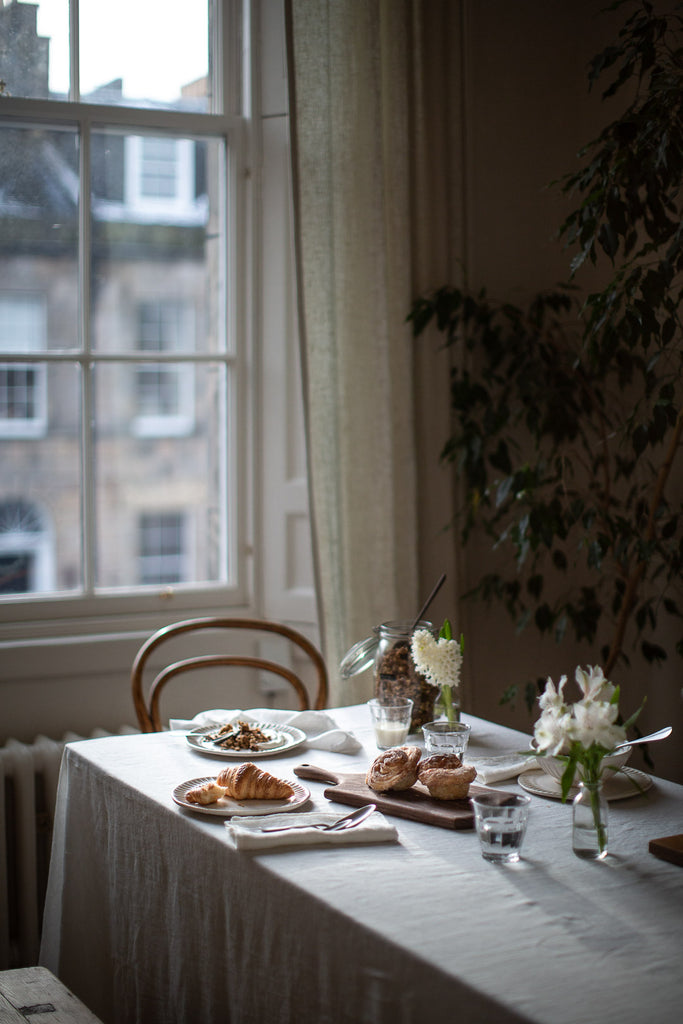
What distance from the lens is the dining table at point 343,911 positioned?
1.13 m

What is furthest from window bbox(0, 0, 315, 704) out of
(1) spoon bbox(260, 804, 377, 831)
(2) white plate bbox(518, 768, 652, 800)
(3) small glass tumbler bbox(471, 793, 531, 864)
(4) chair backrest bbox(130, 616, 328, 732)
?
(3) small glass tumbler bbox(471, 793, 531, 864)

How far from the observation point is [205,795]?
1637 millimetres

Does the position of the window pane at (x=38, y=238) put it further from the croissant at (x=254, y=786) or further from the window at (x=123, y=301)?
the croissant at (x=254, y=786)

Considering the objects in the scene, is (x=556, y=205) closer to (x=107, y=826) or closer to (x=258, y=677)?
(x=258, y=677)

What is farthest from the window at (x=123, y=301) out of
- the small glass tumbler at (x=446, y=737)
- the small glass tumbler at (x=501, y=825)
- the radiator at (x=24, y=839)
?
the small glass tumbler at (x=501, y=825)

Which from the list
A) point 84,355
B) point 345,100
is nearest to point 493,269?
point 345,100

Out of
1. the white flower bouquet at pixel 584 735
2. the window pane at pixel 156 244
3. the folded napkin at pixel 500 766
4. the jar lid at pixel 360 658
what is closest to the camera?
the white flower bouquet at pixel 584 735

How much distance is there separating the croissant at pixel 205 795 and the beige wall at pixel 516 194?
1.43 meters

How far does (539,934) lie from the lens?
121 centimetres

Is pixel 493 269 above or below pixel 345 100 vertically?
below

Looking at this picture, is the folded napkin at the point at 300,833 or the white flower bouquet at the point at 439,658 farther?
the white flower bouquet at the point at 439,658

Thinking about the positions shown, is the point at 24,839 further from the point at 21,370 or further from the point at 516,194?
the point at 516,194

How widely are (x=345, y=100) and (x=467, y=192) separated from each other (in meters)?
0.43

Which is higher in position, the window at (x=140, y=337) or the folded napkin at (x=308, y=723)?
the window at (x=140, y=337)
